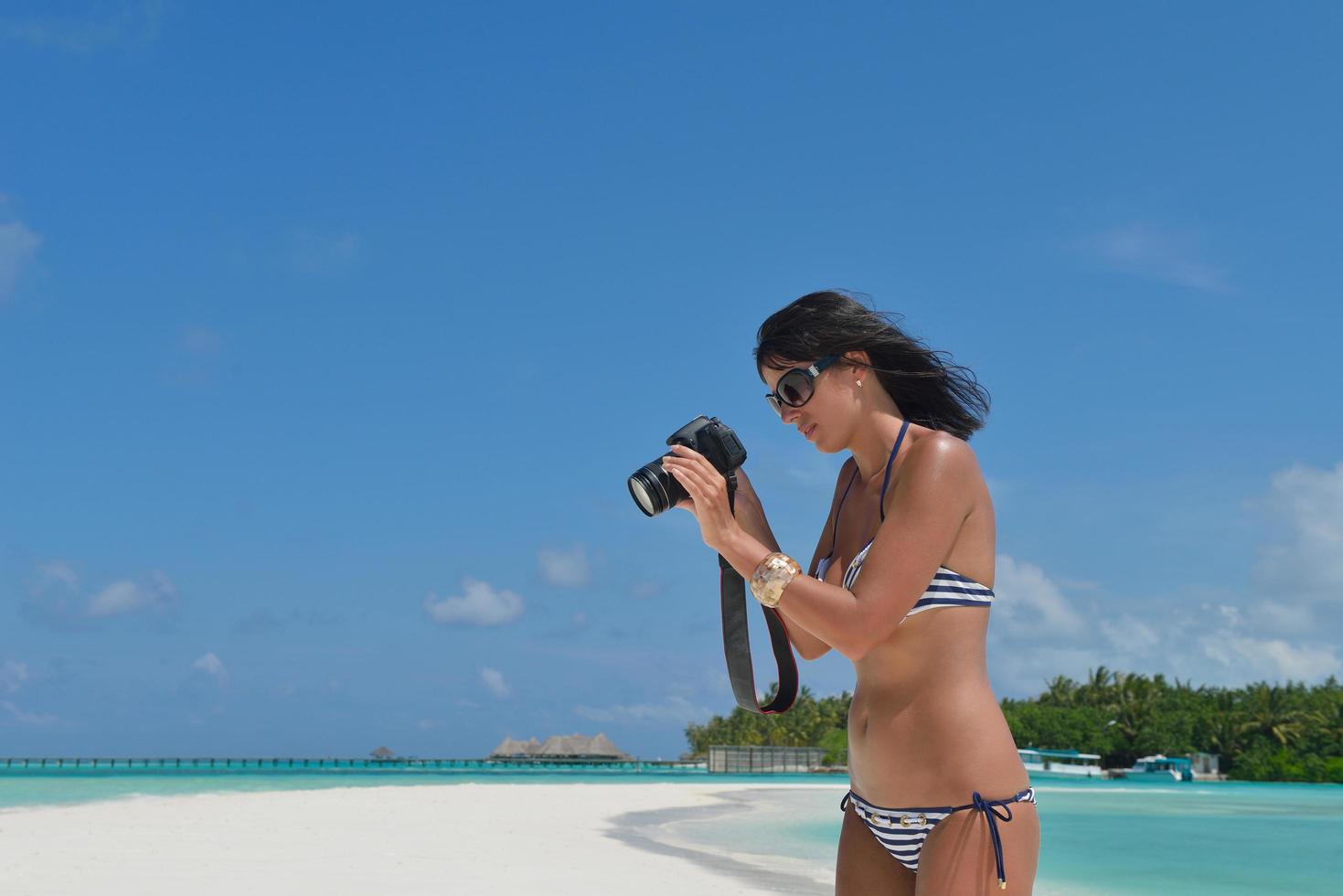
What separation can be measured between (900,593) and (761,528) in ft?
1.49

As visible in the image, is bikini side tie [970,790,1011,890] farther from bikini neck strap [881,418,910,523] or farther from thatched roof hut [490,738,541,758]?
thatched roof hut [490,738,541,758]

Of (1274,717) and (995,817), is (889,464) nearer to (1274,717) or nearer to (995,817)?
(995,817)

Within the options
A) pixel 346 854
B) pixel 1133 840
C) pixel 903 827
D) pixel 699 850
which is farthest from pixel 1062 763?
pixel 903 827

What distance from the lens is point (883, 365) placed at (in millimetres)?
2207

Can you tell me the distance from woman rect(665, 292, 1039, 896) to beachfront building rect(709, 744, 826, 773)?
68653mm

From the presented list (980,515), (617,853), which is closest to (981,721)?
(980,515)

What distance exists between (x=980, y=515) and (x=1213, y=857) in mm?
22090

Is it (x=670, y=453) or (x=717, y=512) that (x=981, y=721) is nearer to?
(x=717, y=512)

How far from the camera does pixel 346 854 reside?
11.5m

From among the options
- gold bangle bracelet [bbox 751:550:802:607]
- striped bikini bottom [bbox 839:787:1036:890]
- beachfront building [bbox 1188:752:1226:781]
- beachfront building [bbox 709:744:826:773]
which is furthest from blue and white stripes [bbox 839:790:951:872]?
beachfront building [bbox 1188:752:1226:781]

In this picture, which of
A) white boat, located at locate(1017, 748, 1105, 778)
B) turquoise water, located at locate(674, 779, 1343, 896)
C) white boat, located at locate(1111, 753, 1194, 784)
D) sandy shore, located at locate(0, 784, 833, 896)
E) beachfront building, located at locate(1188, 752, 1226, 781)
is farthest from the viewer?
beachfront building, located at locate(1188, 752, 1226, 781)

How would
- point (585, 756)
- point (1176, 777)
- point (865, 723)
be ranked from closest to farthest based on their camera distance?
point (865, 723), point (1176, 777), point (585, 756)

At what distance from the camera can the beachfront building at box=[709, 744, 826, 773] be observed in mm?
68812

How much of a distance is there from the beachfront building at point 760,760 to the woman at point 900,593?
225 feet
